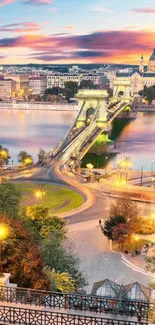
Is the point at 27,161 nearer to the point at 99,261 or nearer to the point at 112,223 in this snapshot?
the point at 112,223

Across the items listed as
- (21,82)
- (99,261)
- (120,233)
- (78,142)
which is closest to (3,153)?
(78,142)

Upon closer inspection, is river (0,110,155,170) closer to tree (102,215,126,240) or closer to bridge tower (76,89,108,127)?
bridge tower (76,89,108,127)

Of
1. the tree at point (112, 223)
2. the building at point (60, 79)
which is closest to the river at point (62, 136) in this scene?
the tree at point (112, 223)

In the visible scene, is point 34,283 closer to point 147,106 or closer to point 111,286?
point 111,286

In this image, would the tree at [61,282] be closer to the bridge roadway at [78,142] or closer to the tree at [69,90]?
the bridge roadway at [78,142]

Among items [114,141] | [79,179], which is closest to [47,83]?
[114,141]
